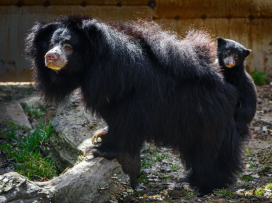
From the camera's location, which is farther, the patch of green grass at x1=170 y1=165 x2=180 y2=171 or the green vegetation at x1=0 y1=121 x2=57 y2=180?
the patch of green grass at x1=170 y1=165 x2=180 y2=171

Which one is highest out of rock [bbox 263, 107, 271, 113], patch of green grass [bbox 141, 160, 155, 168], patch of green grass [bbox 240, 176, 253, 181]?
rock [bbox 263, 107, 271, 113]

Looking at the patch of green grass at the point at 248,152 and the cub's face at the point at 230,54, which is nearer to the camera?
the cub's face at the point at 230,54

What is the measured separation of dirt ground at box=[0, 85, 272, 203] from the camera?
3.89 metres

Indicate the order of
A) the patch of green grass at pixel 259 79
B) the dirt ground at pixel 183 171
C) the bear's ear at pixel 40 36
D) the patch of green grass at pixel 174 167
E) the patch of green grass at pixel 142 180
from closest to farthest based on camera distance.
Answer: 1. the dirt ground at pixel 183 171
2. the bear's ear at pixel 40 36
3. the patch of green grass at pixel 142 180
4. the patch of green grass at pixel 174 167
5. the patch of green grass at pixel 259 79

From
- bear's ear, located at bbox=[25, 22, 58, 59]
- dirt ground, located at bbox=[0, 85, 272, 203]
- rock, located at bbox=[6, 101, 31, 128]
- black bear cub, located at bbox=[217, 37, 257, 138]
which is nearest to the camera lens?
dirt ground, located at bbox=[0, 85, 272, 203]

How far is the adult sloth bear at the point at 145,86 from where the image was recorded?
3917mm

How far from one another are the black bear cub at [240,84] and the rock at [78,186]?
173 centimetres

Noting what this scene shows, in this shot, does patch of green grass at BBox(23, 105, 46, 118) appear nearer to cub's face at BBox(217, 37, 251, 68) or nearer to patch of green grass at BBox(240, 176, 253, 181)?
cub's face at BBox(217, 37, 251, 68)

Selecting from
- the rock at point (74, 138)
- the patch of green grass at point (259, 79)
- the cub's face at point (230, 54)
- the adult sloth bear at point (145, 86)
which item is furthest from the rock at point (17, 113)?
the patch of green grass at point (259, 79)

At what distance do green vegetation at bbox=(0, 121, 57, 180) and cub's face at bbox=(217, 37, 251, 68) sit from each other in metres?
2.82

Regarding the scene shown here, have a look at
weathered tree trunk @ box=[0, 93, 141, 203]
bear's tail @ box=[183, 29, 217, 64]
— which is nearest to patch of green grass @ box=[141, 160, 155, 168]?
weathered tree trunk @ box=[0, 93, 141, 203]

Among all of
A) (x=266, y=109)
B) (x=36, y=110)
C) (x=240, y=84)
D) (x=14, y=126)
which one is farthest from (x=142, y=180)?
(x=266, y=109)

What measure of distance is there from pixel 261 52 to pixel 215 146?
5.63 m

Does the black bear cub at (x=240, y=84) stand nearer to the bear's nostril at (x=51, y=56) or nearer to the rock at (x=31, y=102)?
the bear's nostril at (x=51, y=56)
